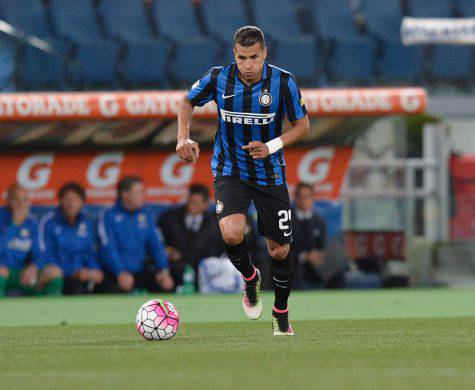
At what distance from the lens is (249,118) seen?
26.9 feet

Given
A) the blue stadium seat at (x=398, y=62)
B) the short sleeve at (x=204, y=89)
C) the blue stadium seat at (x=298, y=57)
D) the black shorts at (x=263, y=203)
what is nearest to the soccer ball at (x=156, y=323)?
the black shorts at (x=263, y=203)

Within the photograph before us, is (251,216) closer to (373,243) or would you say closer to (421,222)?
(373,243)

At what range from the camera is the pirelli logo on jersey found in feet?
26.9

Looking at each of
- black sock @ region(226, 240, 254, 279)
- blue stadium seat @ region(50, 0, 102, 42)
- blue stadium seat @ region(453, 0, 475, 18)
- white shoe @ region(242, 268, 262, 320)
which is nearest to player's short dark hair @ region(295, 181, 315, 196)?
white shoe @ region(242, 268, 262, 320)

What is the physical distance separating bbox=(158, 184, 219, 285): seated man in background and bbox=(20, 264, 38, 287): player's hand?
5.54ft

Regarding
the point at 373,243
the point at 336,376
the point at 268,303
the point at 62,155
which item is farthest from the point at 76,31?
the point at 336,376

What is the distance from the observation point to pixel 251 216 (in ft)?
51.4

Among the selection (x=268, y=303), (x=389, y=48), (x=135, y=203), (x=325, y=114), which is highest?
(x=389, y=48)

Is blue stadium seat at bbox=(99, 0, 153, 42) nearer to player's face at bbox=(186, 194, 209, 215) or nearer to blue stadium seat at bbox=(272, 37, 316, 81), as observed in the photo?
blue stadium seat at bbox=(272, 37, 316, 81)

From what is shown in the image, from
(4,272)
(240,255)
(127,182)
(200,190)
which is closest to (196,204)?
(200,190)

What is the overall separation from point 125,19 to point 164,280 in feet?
36.2

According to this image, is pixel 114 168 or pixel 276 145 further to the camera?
pixel 114 168

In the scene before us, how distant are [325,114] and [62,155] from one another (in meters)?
3.48

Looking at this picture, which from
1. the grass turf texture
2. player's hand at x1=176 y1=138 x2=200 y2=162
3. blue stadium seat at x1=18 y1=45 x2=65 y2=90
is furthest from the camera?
blue stadium seat at x1=18 y1=45 x2=65 y2=90
